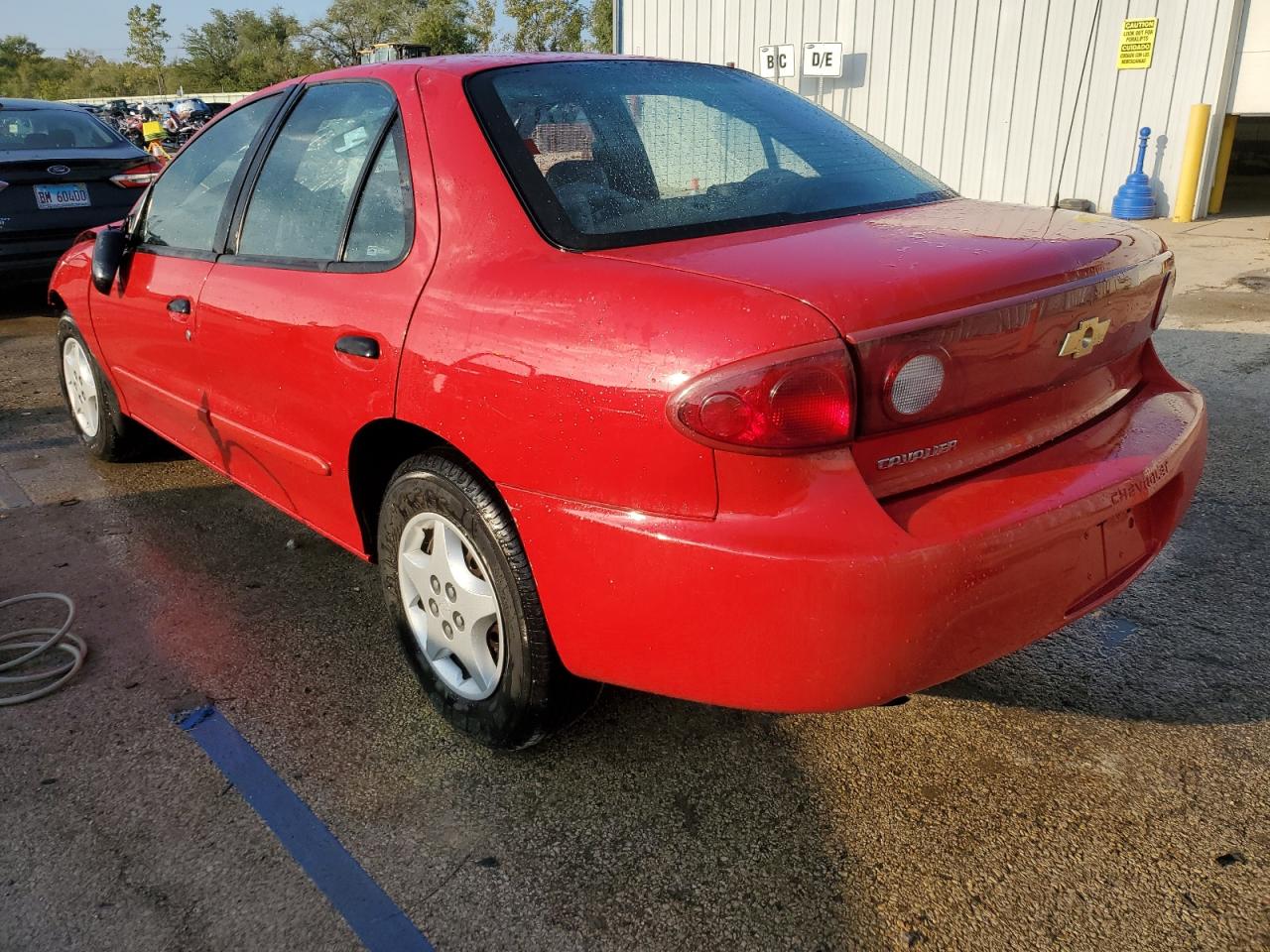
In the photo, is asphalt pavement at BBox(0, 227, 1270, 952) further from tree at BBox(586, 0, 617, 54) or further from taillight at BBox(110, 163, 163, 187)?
tree at BBox(586, 0, 617, 54)

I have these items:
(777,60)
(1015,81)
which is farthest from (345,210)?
(777,60)

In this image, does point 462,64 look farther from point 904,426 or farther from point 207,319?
point 904,426

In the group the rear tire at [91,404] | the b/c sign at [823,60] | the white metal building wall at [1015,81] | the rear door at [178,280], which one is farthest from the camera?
the b/c sign at [823,60]

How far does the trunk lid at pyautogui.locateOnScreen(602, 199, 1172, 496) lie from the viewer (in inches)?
70.9

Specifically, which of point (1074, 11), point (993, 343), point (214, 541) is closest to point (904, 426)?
point (993, 343)

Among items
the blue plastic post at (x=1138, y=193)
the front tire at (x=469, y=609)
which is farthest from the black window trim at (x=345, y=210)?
the blue plastic post at (x=1138, y=193)

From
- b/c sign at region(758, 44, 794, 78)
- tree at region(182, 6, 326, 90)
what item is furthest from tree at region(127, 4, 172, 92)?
b/c sign at region(758, 44, 794, 78)

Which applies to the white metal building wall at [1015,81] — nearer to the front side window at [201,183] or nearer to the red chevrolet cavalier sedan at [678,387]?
the front side window at [201,183]

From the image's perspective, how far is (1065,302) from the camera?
203 centimetres

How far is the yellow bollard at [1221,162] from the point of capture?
37.9ft

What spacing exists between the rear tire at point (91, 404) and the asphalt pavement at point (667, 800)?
129 centimetres

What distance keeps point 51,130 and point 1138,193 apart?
11.0 m

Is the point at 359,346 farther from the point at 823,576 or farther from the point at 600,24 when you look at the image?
the point at 600,24

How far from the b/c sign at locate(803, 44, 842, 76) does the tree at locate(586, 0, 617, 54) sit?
36.8 metres
